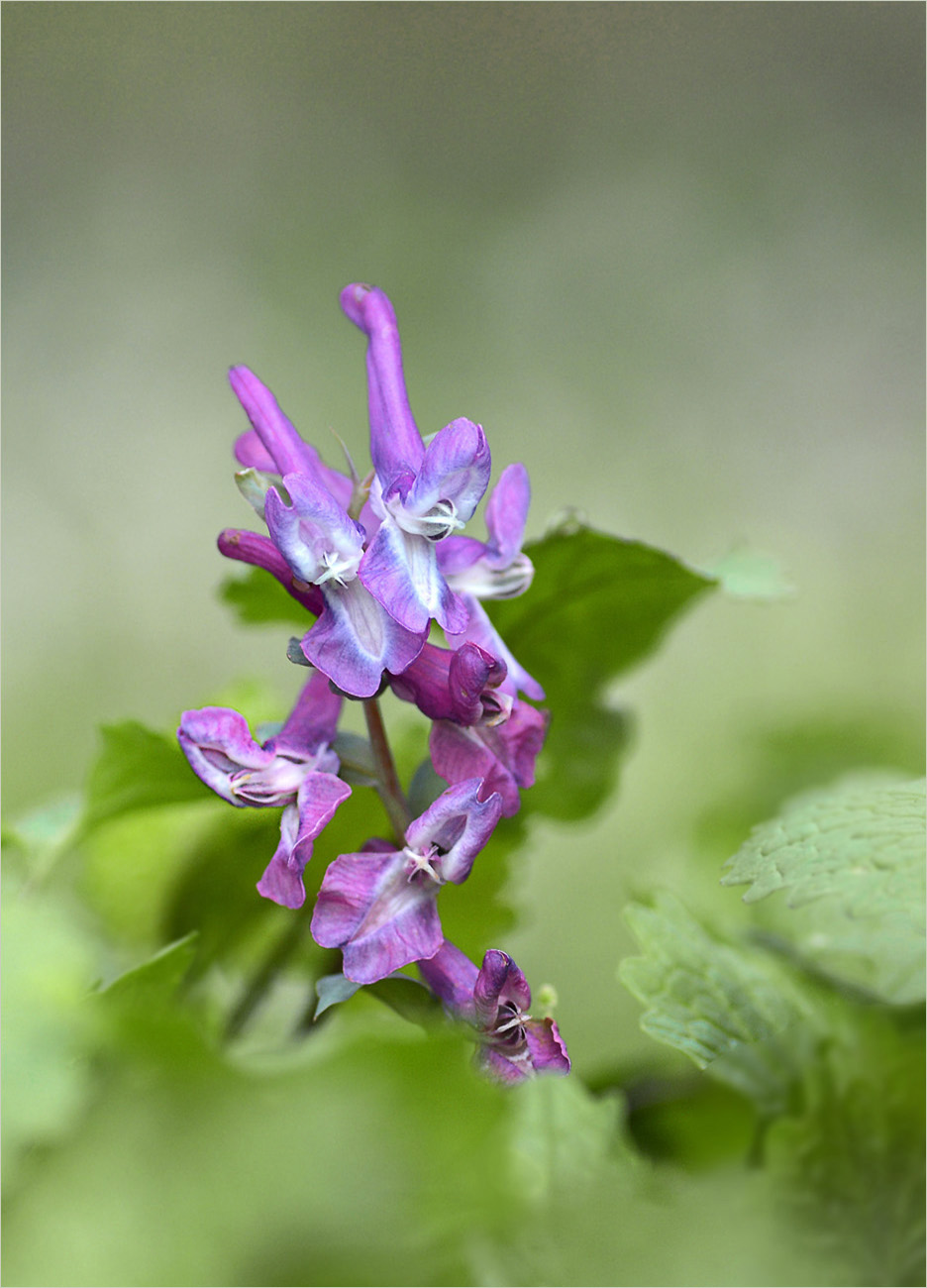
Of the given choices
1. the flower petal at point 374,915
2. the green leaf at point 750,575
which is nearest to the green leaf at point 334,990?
the flower petal at point 374,915

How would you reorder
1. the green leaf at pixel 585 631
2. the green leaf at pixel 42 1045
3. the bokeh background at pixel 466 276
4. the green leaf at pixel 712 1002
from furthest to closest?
the bokeh background at pixel 466 276 → the green leaf at pixel 585 631 → the green leaf at pixel 712 1002 → the green leaf at pixel 42 1045

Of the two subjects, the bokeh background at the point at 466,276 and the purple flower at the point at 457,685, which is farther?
the bokeh background at the point at 466,276

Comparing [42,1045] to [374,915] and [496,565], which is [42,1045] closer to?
[374,915]

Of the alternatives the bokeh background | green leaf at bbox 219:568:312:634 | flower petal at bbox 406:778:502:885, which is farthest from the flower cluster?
the bokeh background

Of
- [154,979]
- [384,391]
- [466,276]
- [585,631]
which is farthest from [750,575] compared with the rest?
[466,276]

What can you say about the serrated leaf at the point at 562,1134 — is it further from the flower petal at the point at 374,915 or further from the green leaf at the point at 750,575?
the green leaf at the point at 750,575

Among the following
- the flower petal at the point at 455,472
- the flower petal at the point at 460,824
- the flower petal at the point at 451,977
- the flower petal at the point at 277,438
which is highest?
the flower petal at the point at 277,438

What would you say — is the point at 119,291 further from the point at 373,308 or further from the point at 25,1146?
the point at 25,1146

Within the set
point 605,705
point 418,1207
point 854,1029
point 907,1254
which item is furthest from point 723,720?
point 418,1207
